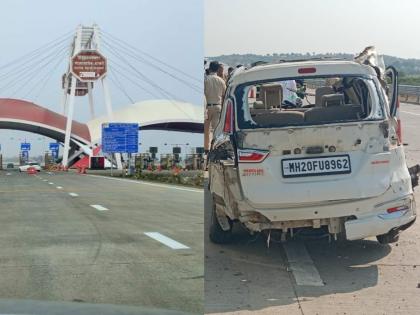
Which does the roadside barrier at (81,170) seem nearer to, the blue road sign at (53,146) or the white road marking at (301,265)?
the blue road sign at (53,146)

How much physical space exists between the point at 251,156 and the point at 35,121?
1.81 meters

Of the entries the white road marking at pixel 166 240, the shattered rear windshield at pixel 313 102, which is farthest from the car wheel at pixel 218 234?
the white road marking at pixel 166 240

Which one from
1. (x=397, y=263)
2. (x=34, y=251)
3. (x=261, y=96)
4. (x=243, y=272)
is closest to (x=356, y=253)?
(x=397, y=263)

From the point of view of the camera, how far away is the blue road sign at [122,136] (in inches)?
144

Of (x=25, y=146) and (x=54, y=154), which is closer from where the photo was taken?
(x=25, y=146)

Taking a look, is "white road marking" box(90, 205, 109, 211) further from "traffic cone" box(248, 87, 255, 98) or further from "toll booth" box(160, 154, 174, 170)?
"traffic cone" box(248, 87, 255, 98)

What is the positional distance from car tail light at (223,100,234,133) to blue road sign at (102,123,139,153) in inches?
44.6

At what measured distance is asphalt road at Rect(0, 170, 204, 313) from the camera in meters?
3.19

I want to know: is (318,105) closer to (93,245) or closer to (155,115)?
(155,115)

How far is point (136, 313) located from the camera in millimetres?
2891

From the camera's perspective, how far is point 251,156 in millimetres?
4875

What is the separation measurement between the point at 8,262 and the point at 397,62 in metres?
Answer: 3.10

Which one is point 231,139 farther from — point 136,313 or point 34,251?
point 136,313

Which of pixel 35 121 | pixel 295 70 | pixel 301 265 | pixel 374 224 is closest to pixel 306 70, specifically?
pixel 295 70
